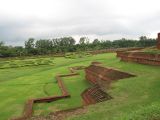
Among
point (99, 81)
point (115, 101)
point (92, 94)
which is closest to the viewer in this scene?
point (115, 101)

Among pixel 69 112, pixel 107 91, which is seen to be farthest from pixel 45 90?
Answer: pixel 69 112

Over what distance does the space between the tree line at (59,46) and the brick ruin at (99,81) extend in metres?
38.6

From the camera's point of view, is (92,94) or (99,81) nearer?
(92,94)

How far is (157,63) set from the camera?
10.8 meters

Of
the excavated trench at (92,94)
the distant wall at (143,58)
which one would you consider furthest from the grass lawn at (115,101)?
the distant wall at (143,58)

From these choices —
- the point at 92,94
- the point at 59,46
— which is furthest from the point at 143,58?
the point at 59,46

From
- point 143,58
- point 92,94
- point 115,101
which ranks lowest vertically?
point 92,94

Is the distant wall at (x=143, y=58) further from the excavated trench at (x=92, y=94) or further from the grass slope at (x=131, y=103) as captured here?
the grass slope at (x=131, y=103)

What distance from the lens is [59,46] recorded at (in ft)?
208

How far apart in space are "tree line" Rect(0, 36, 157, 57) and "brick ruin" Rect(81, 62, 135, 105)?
38606 millimetres

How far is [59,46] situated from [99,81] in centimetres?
5285

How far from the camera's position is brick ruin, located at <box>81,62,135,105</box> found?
788 centimetres

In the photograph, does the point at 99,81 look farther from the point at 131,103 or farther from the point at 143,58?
the point at 131,103

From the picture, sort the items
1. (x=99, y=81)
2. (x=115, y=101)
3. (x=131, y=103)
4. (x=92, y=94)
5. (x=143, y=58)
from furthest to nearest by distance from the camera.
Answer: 1. (x=143, y=58)
2. (x=99, y=81)
3. (x=92, y=94)
4. (x=115, y=101)
5. (x=131, y=103)
